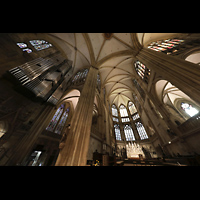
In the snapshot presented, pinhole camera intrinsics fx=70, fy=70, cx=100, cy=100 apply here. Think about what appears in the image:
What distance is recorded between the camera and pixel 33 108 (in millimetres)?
5914

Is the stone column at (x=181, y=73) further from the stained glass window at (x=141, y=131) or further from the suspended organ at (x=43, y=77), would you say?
the suspended organ at (x=43, y=77)

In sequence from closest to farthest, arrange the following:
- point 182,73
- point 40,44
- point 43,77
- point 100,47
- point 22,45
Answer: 1. point 182,73
2. point 22,45
3. point 43,77
4. point 40,44
5. point 100,47

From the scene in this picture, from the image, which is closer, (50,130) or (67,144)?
(67,144)

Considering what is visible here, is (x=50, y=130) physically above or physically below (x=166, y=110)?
below

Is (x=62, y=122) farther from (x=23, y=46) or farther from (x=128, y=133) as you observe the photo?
(x=128, y=133)

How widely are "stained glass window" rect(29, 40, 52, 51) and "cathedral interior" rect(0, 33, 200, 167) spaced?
9 cm

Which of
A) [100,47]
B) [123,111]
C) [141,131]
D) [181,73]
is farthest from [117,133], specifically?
[100,47]

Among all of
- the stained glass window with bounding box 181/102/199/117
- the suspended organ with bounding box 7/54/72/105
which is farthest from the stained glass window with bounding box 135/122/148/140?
the suspended organ with bounding box 7/54/72/105

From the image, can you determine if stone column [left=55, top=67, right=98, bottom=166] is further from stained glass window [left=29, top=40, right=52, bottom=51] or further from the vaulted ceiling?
the vaulted ceiling

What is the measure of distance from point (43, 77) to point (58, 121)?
509cm

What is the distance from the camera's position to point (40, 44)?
23.0ft
